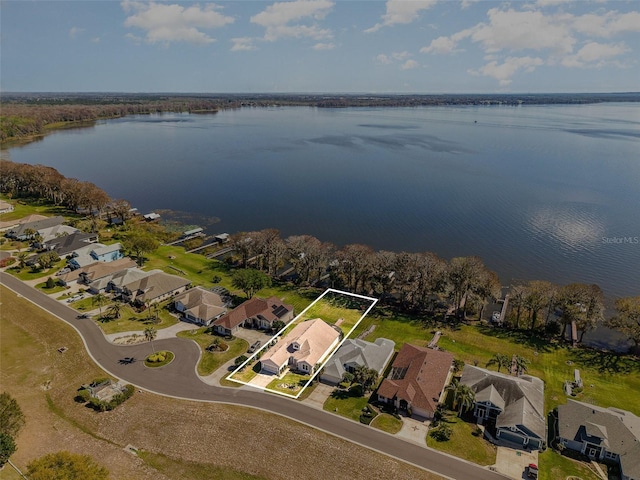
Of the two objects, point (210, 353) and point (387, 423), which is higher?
point (210, 353)

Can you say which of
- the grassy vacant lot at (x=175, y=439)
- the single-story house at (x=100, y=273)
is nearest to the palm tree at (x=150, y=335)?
the grassy vacant lot at (x=175, y=439)

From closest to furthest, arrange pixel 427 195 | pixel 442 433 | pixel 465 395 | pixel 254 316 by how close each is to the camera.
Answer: pixel 442 433, pixel 465 395, pixel 254 316, pixel 427 195

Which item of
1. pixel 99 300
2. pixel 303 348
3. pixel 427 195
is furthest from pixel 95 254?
pixel 427 195

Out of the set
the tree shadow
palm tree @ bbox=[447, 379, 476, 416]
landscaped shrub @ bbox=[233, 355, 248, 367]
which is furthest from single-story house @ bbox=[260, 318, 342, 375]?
the tree shadow

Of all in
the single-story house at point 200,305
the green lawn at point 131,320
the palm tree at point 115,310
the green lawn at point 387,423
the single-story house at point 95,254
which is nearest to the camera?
the green lawn at point 387,423

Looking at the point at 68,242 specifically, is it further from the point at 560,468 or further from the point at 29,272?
the point at 560,468

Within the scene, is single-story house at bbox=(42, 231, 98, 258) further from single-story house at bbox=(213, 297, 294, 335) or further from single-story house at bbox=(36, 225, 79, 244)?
single-story house at bbox=(213, 297, 294, 335)

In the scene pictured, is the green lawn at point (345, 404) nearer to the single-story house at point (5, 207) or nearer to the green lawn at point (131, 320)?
the green lawn at point (131, 320)
